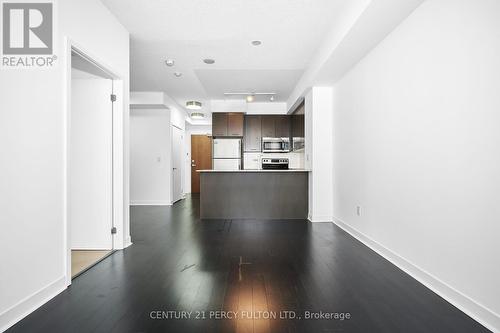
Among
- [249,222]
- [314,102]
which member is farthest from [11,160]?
[314,102]

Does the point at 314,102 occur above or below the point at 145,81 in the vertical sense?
below

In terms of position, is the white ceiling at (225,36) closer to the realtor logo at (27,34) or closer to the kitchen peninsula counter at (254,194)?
the realtor logo at (27,34)

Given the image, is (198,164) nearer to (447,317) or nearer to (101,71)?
(101,71)

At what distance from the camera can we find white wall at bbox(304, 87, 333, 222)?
4660mm

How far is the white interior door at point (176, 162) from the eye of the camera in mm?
7211

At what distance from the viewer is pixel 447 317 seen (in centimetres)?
172

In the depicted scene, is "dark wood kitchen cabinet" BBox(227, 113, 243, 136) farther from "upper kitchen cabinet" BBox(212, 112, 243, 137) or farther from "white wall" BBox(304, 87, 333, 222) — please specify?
"white wall" BBox(304, 87, 333, 222)

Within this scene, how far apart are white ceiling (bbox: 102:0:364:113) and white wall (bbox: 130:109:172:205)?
161 centimetres

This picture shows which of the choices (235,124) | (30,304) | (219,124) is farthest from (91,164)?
(235,124)

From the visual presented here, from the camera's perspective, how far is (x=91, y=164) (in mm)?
3039

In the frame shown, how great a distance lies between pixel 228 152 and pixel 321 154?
10.5 ft

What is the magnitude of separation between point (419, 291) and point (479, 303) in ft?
1.36

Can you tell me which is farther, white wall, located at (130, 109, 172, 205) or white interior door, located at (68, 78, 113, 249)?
white wall, located at (130, 109, 172, 205)

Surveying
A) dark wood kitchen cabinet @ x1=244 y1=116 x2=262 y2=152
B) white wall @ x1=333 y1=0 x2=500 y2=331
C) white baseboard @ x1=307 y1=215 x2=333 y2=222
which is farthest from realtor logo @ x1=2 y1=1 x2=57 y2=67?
dark wood kitchen cabinet @ x1=244 y1=116 x2=262 y2=152
